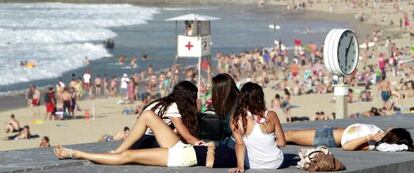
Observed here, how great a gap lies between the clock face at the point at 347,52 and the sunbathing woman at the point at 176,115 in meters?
3.22

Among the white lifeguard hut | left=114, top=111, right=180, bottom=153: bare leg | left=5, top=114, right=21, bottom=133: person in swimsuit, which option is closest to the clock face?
→ left=114, top=111, right=180, bottom=153: bare leg

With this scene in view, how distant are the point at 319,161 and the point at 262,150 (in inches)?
17.8

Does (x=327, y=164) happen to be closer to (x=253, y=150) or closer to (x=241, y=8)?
(x=253, y=150)

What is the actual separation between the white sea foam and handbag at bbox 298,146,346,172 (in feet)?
77.5

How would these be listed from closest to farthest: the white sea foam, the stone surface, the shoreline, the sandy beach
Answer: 1. the stone surface
2. the sandy beach
3. the shoreline
4. the white sea foam

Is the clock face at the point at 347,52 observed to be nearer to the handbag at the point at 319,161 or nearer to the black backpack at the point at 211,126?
the black backpack at the point at 211,126

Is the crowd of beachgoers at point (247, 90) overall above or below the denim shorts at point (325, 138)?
below

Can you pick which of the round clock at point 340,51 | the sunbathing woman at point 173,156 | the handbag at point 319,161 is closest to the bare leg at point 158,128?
the sunbathing woman at point 173,156

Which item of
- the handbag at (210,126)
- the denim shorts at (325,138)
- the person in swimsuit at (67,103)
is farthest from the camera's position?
the person in swimsuit at (67,103)

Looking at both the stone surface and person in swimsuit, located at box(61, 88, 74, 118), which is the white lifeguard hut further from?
the stone surface

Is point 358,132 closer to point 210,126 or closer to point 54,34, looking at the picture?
point 210,126

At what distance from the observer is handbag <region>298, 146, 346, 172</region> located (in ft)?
19.4

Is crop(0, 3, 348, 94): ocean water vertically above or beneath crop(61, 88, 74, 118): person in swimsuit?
beneath

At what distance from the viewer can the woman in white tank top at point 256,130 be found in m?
6.26
